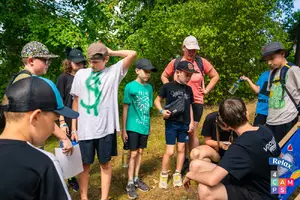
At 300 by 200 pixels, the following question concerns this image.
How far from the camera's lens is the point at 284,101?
12.4 ft

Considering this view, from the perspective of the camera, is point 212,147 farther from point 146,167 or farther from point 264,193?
point 146,167

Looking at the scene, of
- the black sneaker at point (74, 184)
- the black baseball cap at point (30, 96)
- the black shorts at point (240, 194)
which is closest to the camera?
the black baseball cap at point (30, 96)

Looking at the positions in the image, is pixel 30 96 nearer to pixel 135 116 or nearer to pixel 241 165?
pixel 241 165

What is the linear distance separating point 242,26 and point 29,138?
29.9ft

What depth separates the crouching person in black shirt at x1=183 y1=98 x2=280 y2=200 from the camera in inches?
93.8

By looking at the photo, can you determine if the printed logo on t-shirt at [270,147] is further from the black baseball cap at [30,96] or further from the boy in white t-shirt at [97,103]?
the black baseball cap at [30,96]

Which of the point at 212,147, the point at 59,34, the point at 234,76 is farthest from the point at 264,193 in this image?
the point at 234,76

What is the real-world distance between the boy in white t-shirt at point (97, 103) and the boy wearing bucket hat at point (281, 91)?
196 centimetres

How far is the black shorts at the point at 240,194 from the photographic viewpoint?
99.4 inches

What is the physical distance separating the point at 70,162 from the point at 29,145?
→ 1783mm

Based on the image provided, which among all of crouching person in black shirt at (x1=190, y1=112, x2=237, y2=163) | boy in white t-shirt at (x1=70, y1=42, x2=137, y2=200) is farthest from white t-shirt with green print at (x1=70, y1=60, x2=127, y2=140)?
crouching person in black shirt at (x1=190, y1=112, x2=237, y2=163)

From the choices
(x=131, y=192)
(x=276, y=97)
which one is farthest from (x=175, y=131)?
(x=276, y=97)

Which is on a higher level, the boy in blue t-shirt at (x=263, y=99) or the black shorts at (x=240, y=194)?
the boy in blue t-shirt at (x=263, y=99)

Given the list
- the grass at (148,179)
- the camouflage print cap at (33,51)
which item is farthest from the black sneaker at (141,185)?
the camouflage print cap at (33,51)
